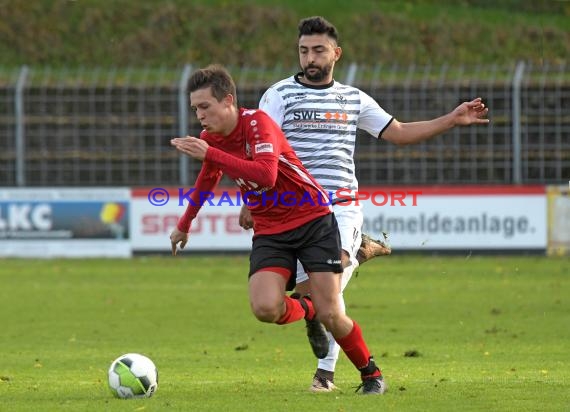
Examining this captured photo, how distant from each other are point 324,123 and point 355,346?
151cm

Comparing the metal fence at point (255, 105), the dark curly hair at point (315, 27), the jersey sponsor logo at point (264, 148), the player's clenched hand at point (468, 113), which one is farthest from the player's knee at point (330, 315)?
the metal fence at point (255, 105)

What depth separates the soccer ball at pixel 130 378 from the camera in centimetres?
828

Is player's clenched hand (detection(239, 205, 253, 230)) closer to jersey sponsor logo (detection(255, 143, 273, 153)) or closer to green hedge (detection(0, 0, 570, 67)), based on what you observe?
jersey sponsor logo (detection(255, 143, 273, 153))

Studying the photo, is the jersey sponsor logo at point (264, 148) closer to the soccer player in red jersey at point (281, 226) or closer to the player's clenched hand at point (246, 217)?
the soccer player in red jersey at point (281, 226)

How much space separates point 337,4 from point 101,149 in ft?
40.6

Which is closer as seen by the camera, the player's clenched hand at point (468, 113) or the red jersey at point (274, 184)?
the red jersey at point (274, 184)

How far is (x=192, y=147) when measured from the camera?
7.69 m

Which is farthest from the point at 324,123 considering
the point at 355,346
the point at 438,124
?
the point at 355,346

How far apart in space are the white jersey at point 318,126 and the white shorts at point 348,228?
0.10 m

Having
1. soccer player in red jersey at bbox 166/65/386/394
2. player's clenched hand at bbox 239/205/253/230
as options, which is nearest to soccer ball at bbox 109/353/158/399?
soccer player in red jersey at bbox 166/65/386/394

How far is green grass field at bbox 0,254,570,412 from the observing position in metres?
8.30

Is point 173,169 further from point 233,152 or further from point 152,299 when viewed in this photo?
point 233,152

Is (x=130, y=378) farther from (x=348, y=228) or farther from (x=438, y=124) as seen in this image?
(x=438, y=124)

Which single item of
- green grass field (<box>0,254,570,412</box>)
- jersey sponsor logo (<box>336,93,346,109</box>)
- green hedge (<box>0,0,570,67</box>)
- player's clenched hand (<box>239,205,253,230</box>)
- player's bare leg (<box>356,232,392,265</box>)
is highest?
green hedge (<box>0,0,570,67</box>)
